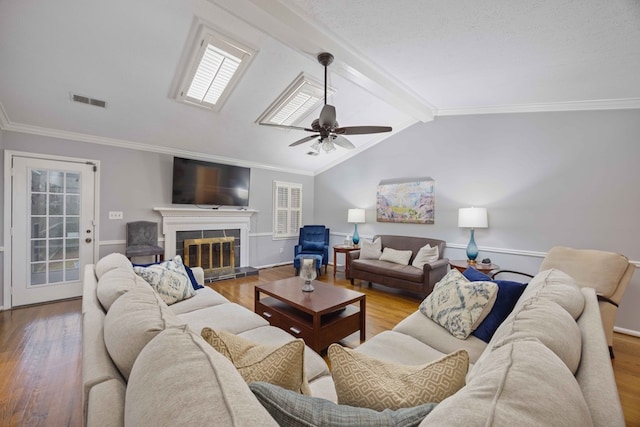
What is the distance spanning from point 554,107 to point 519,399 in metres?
4.14

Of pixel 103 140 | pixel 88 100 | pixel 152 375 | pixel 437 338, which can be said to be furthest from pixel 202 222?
pixel 152 375

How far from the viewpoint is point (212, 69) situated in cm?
286

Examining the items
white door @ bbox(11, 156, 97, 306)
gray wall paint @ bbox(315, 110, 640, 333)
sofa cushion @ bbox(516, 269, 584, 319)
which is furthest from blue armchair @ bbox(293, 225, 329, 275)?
sofa cushion @ bbox(516, 269, 584, 319)

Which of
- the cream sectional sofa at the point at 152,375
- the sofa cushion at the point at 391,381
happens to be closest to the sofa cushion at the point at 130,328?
the cream sectional sofa at the point at 152,375

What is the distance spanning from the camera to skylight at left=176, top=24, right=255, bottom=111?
2.49m

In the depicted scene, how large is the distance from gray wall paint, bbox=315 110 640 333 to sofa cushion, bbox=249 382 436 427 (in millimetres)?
3885

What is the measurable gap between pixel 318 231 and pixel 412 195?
6.58 feet

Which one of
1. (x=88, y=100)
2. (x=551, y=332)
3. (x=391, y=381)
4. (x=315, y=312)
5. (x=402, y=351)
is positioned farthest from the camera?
(x=88, y=100)

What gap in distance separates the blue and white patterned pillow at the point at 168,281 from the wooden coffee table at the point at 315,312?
0.71m

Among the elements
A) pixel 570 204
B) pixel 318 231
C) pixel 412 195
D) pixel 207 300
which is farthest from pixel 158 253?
pixel 570 204

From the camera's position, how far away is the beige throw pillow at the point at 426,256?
4.04 meters

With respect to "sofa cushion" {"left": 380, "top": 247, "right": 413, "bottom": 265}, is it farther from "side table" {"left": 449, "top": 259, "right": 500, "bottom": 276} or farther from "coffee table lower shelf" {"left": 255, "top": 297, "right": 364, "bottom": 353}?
"coffee table lower shelf" {"left": 255, "top": 297, "right": 364, "bottom": 353}

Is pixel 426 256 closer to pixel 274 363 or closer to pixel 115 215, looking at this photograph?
pixel 274 363

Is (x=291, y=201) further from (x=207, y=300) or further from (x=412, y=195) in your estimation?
(x=207, y=300)
